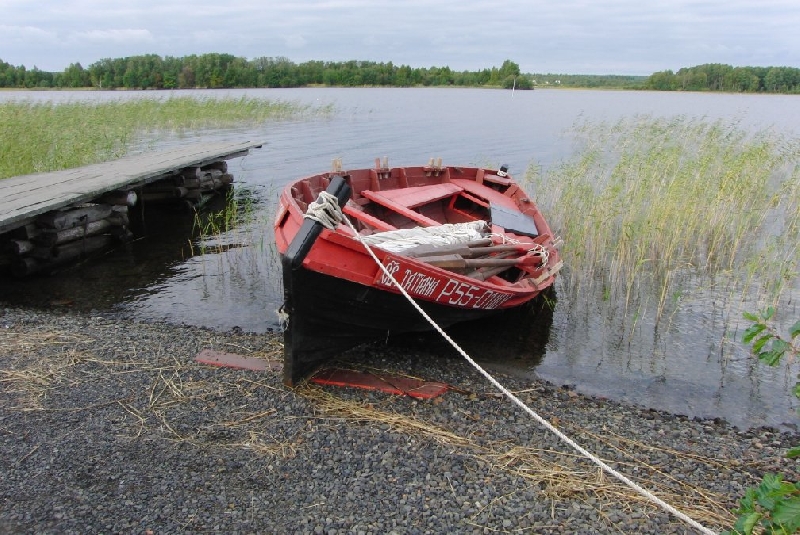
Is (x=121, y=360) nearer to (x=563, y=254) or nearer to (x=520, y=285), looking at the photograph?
(x=520, y=285)

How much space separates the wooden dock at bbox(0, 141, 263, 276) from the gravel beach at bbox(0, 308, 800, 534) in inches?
114

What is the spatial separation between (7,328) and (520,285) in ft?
17.7

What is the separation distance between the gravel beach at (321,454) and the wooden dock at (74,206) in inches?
114

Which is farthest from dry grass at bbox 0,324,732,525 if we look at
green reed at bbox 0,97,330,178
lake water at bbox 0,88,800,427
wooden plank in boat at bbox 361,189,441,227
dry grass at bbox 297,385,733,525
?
green reed at bbox 0,97,330,178

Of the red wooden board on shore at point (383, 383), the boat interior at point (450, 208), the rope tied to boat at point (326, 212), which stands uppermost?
the rope tied to boat at point (326, 212)

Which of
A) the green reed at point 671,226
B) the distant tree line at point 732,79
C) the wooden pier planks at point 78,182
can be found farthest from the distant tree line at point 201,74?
the green reed at point 671,226

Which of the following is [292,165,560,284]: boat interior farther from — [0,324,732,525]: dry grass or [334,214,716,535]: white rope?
[0,324,732,525]: dry grass

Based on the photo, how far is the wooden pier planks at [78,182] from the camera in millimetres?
8008

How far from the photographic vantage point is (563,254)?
9398mm

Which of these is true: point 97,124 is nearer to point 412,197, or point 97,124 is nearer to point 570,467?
point 412,197

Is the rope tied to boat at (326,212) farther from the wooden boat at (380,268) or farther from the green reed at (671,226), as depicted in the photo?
the green reed at (671,226)

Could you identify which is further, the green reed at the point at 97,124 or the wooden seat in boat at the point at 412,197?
the green reed at the point at 97,124

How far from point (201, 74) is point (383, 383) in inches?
2554

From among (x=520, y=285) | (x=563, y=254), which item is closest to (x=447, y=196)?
(x=563, y=254)
